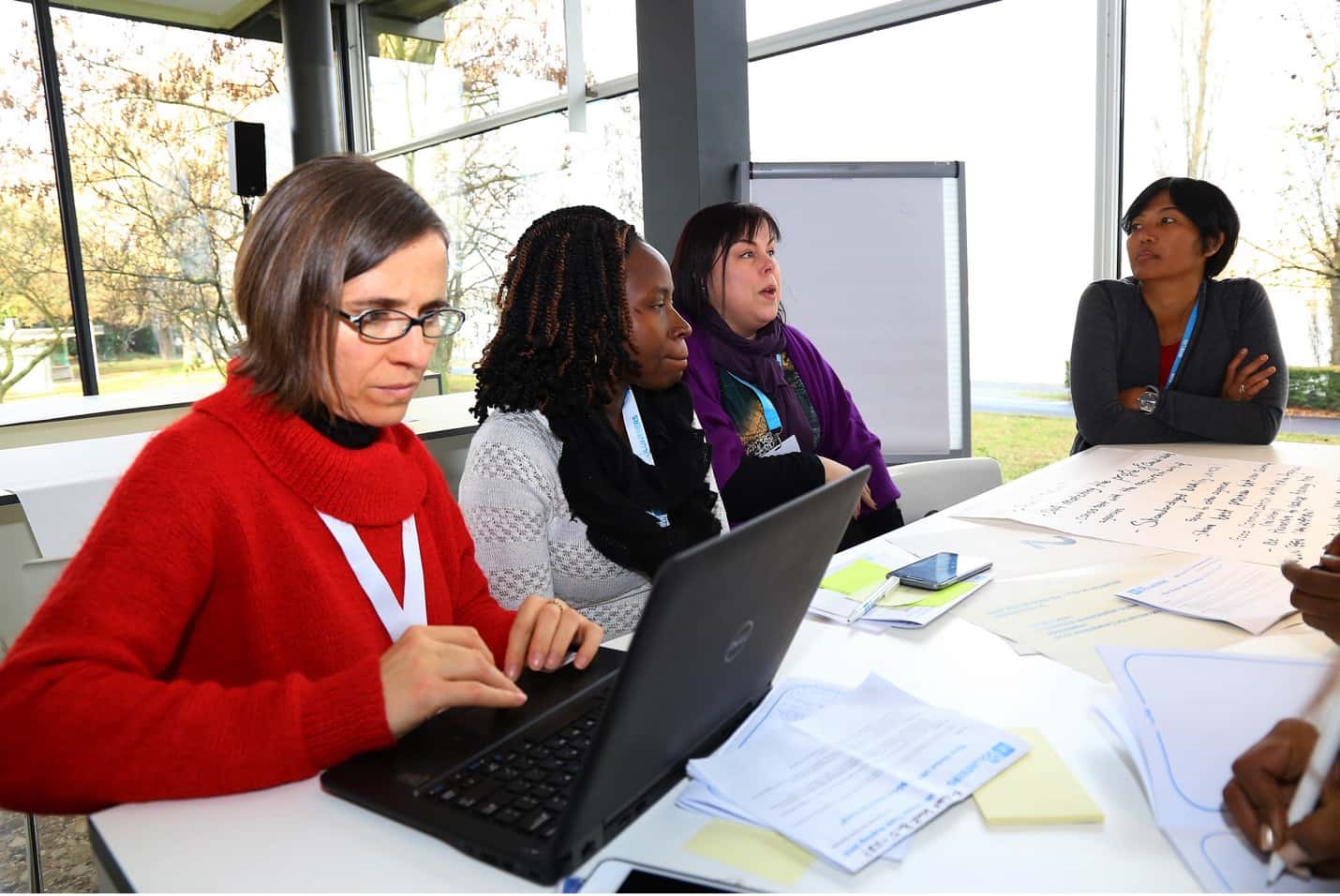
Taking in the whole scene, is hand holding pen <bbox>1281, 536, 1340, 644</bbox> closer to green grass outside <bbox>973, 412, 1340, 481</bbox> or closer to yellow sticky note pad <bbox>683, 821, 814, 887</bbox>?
yellow sticky note pad <bbox>683, 821, 814, 887</bbox>

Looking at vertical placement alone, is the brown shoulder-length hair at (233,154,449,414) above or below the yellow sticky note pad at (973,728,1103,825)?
above

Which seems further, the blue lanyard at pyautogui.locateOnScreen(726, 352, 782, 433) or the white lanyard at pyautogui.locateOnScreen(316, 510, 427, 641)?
the blue lanyard at pyautogui.locateOnScreen(726, 352, 782, 433)

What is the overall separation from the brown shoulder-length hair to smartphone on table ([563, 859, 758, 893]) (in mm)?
642

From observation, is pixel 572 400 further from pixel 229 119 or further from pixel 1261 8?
pixel 229 119

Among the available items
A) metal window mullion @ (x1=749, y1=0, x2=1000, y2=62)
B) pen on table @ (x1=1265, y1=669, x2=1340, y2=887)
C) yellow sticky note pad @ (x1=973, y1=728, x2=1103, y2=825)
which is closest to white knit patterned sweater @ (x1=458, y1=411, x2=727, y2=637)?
yellow sticky note pad @ (x1=973, y1=728, x2=1103, y2=825)

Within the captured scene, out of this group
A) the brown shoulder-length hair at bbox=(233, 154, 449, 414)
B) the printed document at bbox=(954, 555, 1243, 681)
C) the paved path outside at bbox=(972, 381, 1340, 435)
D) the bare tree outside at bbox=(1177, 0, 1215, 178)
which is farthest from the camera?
the paved path outside at bbox=(972, 381, 1340, 435)

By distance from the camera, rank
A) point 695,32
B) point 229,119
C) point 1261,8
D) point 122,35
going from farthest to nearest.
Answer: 1. point 229,119
2. point 122,35
3. point 695,32
4. point 1261,8

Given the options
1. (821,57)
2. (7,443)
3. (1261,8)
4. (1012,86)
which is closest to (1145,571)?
(1261,8)

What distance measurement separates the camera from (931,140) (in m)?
4.02

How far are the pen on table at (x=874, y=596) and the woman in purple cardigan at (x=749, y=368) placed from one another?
104 centimetres

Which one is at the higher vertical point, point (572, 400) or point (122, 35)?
point (122, 35)

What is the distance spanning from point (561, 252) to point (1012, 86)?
2858 millimetres

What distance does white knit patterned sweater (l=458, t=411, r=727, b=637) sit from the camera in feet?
4.93

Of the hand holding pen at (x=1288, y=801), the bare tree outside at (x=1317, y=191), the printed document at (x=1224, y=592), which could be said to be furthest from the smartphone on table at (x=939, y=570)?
Answer: the bare tree outside at (x=1317, y=191)
